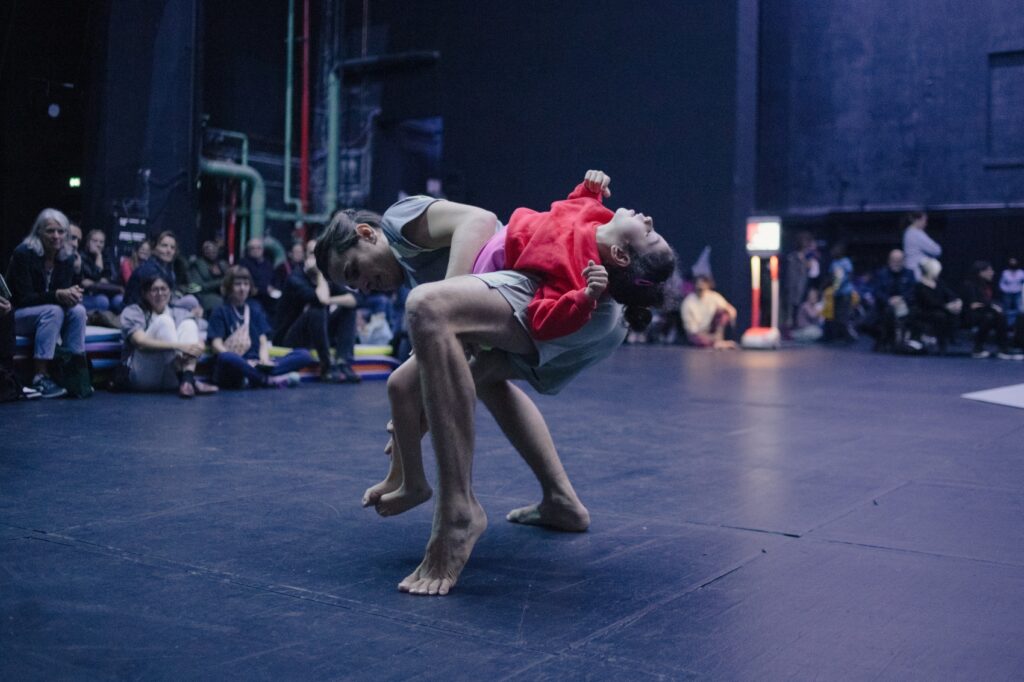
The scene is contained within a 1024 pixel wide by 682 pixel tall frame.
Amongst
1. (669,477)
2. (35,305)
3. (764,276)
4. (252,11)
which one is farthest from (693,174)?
(669,477)

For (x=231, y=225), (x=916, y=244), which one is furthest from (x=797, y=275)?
(x=231, y=225)

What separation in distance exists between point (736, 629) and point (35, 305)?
5.45 metres

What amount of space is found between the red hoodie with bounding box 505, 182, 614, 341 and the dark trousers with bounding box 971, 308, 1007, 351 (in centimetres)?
984

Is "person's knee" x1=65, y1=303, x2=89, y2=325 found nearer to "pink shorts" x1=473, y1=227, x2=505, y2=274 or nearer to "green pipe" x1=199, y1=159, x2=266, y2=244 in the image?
"pink shorts" x1=473, y1=227, x2=505, y2=274

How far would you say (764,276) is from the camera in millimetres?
14383

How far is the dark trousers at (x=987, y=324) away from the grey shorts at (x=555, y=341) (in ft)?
31.9

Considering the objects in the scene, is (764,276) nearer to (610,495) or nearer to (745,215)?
(745,215)

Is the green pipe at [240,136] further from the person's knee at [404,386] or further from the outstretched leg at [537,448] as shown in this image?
the person's knee at [404,386]

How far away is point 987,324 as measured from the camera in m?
11.0

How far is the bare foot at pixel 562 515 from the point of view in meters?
2.68

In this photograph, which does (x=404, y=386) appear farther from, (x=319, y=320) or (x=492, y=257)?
(x=319, y=320)

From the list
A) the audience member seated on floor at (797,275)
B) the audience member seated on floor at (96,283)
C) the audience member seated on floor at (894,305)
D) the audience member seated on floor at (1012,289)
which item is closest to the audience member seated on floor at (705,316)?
the audience member seated on floor at (894,305)

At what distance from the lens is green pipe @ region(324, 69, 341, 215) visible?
15.2 meters

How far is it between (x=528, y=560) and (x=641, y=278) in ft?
2.39
